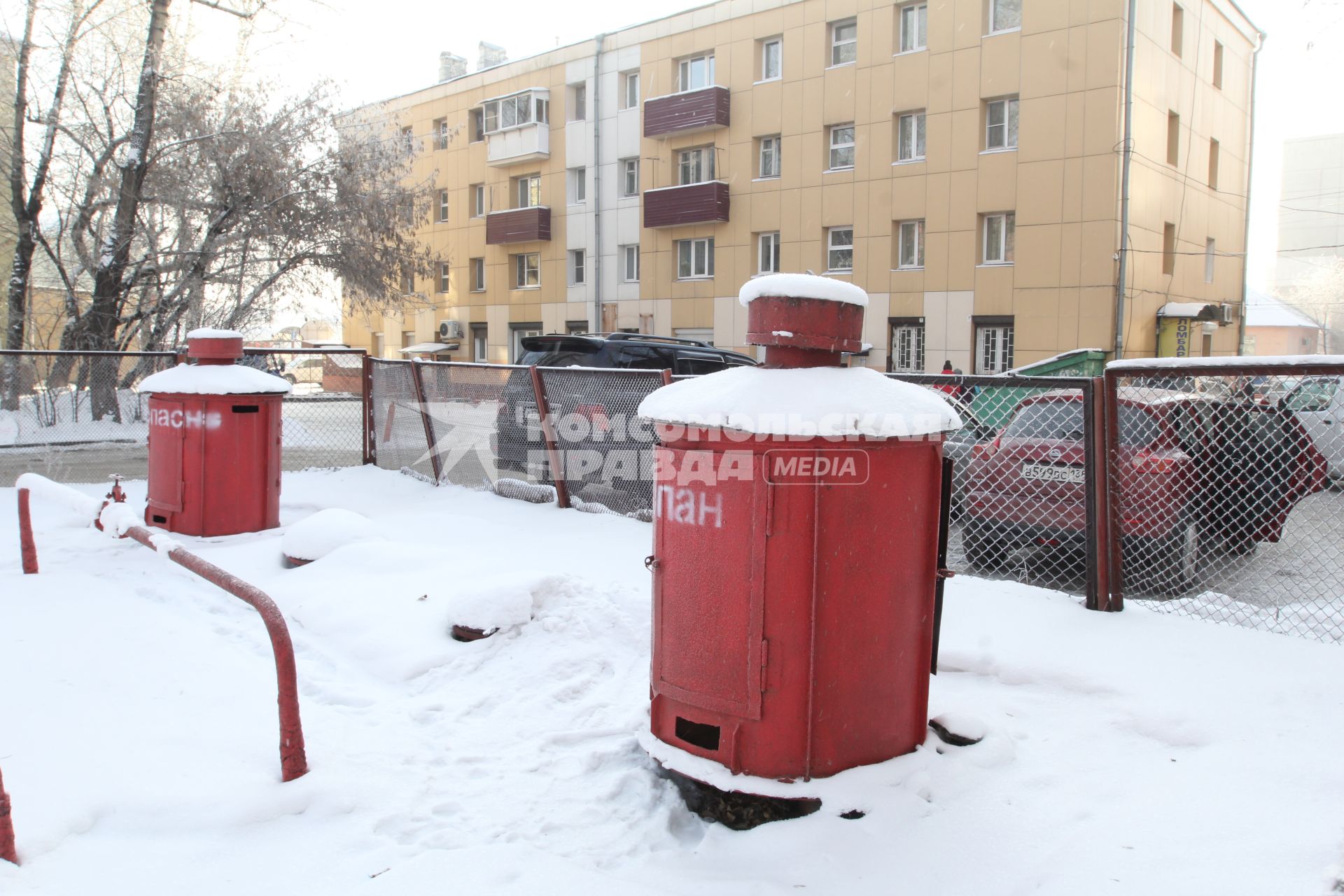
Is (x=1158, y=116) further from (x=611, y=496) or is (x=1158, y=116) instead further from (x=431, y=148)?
(x=431, y=148)

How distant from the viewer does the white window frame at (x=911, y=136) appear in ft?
78.2

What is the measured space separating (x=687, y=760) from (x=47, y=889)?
1.96 m

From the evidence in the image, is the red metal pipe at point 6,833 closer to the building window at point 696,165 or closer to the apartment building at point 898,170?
the apartment building at point 898,170

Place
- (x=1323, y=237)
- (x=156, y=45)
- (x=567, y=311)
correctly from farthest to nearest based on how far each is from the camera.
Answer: (x=1323, y=237)
(x=567, y=311)
(x=156, y=45)

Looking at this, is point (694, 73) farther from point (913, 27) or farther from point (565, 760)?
point (565, 760)

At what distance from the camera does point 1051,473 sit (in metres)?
6.00

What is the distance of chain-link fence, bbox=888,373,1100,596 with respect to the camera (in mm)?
5879

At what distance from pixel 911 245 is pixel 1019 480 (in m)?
19.4

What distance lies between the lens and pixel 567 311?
3222 centimetres

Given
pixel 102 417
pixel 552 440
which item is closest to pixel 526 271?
pixel 102 417

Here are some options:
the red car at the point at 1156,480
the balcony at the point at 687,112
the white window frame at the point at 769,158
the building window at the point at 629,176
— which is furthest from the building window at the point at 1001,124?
the red car at the point at 1156,480

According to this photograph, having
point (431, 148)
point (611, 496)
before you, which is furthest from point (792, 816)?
point (431, 148)

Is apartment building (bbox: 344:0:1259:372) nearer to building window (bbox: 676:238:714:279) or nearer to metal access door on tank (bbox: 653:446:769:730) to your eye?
building window (bbox: 676:238:714:279)

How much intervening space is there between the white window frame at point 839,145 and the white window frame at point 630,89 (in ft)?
25.3
